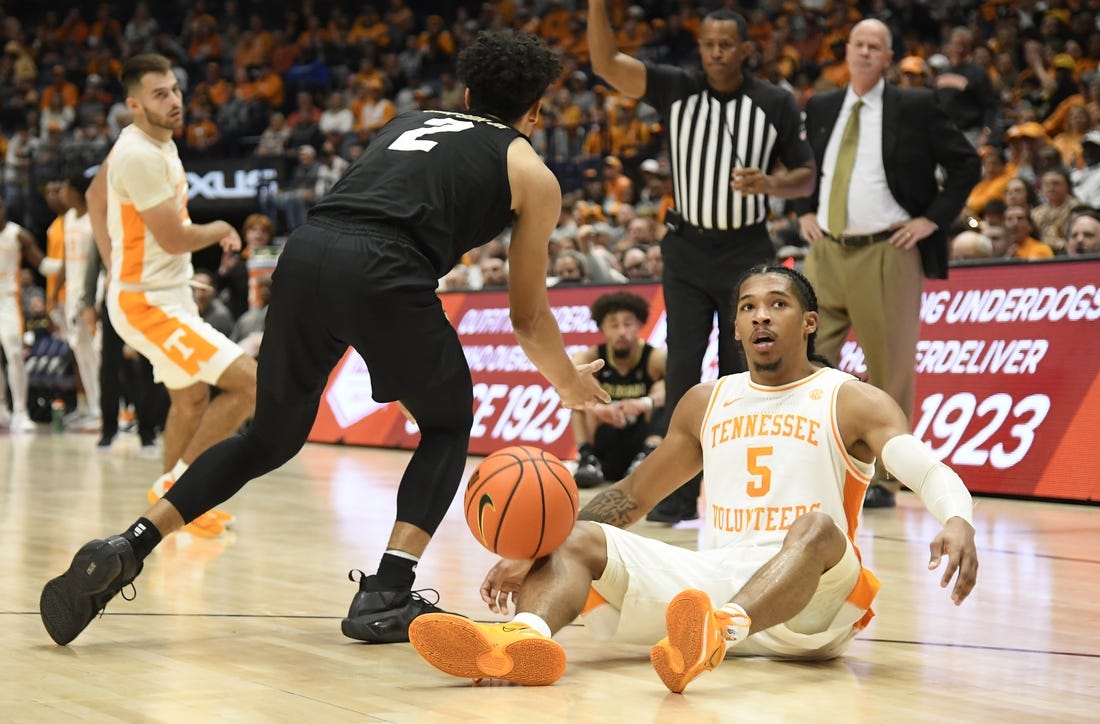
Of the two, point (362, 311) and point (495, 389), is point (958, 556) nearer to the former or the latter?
point (362, 311)

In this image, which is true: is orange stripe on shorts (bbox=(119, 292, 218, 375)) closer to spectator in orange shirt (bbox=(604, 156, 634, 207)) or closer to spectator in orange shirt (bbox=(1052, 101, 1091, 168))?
spectator in orange shirt (bbox=(1052, 101, 1091, 168))

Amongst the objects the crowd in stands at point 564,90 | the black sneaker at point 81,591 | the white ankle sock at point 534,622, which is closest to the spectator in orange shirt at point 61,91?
the crowd in stands at point 564,90

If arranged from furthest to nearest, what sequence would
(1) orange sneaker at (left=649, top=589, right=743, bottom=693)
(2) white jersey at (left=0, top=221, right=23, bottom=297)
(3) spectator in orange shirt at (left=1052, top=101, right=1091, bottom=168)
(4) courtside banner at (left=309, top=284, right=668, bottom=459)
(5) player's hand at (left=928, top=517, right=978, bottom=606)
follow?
(2) white jersey at (left=0, top=221, right=23, bottom=297), (3) spectator in orange shirt at (left=1052, top=101, right=1091, bottom=168), (4) courtside banner at (left=309, top=284, right=668, bottom=459), (1) orange sneaker at (left=649, top=589, right=743, bottom=693), (5) player's hand at (left=928, top=517, right=978, bottom=606)

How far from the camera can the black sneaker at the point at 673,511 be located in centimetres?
688

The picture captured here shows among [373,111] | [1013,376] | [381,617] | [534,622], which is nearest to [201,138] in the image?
[373,111]

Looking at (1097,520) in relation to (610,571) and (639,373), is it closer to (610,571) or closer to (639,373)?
Answer: (639,373)

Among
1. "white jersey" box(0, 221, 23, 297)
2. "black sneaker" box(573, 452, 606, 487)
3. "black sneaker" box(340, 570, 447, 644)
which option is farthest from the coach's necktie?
"white jersey" box(0, 221, 23, 297)

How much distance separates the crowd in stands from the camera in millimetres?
11414

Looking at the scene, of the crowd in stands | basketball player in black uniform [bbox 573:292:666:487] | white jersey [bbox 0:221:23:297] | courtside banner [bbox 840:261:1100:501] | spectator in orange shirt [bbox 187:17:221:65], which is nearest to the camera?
courtside banner [bbox 840:261:1100:501]

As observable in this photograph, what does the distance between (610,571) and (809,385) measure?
796 mm

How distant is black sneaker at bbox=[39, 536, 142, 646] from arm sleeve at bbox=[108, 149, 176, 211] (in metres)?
3.01

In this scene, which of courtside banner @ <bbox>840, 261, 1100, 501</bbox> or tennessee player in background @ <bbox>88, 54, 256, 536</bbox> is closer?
tennessee player in background @ <bbox>88, 54, 256, 536</bbox>

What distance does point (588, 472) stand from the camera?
886 cm

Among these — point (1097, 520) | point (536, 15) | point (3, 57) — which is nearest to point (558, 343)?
point (1097, 520)
